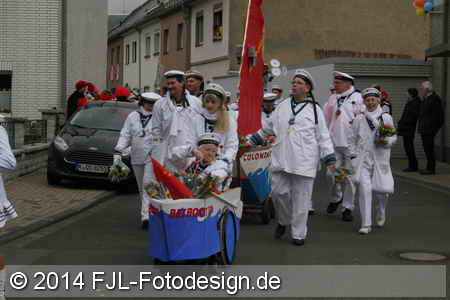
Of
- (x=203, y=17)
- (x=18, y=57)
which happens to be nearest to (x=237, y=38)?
(x=203, y=17)

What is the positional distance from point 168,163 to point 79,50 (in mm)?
16066

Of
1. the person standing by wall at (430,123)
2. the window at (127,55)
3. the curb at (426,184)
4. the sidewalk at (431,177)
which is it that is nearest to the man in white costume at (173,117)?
the curb at (426,184)

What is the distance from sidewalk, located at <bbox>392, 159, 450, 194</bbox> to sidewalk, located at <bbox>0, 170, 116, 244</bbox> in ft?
21.0

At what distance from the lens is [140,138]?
427 inches

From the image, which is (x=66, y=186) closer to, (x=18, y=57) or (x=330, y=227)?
(x=330, y=227)

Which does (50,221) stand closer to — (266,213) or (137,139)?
(137,139)

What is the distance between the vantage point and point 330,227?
36.1 feet

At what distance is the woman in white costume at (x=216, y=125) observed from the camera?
26.9 ft

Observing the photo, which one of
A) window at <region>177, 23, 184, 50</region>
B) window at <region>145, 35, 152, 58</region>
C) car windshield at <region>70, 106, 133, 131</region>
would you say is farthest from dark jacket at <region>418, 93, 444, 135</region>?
window at <region>145, 35, 152, 58</region>

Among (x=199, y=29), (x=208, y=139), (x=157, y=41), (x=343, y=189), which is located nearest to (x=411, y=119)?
(x=343, y=189)

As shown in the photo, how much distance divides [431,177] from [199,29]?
24.7 m

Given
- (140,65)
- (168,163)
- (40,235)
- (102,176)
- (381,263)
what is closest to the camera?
(381,263)

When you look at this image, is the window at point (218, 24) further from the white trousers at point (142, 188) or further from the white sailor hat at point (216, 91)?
the white sailor hat at point (216, 91)

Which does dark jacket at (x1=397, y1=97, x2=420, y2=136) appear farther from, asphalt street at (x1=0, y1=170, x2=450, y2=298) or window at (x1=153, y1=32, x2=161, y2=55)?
window at (x1=153, y1=32, x2=161, y2=55)
